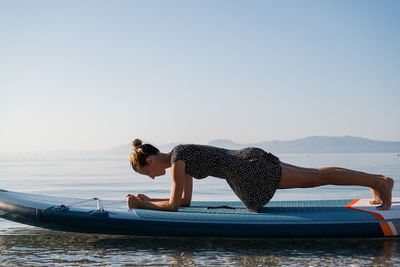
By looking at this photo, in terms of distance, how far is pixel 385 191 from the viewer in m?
4.45

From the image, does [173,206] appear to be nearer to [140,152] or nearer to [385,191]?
[140,152]

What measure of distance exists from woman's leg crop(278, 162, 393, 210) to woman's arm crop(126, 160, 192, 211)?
0.91m

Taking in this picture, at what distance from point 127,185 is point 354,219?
894 cm

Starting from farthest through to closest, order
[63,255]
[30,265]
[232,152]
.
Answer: [232,152], [63,255], [30,265]

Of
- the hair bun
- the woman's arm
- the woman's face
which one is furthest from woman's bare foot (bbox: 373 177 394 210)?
the hair bun

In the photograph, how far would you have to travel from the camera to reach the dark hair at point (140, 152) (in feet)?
14.6

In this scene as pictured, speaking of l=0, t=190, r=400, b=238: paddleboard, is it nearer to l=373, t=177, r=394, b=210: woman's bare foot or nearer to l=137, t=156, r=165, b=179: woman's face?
l=373, t=177, r=394, b=210: woman's bare foot

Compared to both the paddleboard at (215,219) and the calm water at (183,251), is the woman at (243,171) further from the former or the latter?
the calm water at (183,251)

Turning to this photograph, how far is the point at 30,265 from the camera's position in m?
3.96

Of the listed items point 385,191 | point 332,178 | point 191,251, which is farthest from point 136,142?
point 385,191

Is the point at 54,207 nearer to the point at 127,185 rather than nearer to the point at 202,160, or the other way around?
the point at 202,160

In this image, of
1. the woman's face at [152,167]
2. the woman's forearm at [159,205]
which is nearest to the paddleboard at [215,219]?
the woman's forearm at [159,205]

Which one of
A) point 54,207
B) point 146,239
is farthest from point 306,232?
point 54,207

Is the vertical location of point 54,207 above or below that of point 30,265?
above
